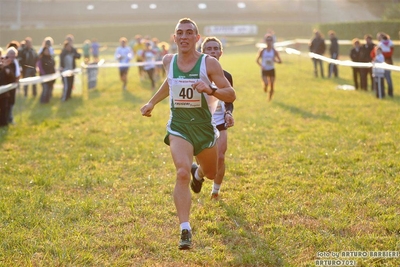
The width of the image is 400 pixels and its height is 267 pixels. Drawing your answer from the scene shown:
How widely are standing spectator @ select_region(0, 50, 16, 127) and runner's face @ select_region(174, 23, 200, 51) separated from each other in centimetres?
866

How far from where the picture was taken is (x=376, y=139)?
36.0ft

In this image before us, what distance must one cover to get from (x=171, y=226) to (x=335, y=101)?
1170 centimetres

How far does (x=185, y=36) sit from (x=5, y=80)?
9084 millimetres

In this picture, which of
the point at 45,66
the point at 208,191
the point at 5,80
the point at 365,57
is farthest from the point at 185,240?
the point at 365,57

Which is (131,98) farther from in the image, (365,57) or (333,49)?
(333,49)

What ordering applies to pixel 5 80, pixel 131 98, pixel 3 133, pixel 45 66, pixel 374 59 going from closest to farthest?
pixel 3 133 → pixel 5 80 → pixel 374 59 → pixel 45 66 → pixel 131 98

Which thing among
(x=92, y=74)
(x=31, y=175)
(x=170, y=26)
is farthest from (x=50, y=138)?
(x=170, y=26)

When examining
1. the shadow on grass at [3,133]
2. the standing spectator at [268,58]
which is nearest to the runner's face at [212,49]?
the shadow on grass at [3,133]

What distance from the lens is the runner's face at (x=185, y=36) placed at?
573 cm

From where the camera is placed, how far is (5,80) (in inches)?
540

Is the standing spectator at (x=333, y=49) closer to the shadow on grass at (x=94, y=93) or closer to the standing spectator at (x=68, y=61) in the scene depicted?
the shadow on grass at (x=94, y=93)

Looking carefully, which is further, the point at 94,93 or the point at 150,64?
the point at 150,64

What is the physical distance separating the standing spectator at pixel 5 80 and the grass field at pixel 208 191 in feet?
1.91

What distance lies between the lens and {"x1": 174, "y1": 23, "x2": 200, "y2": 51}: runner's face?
226 inches
